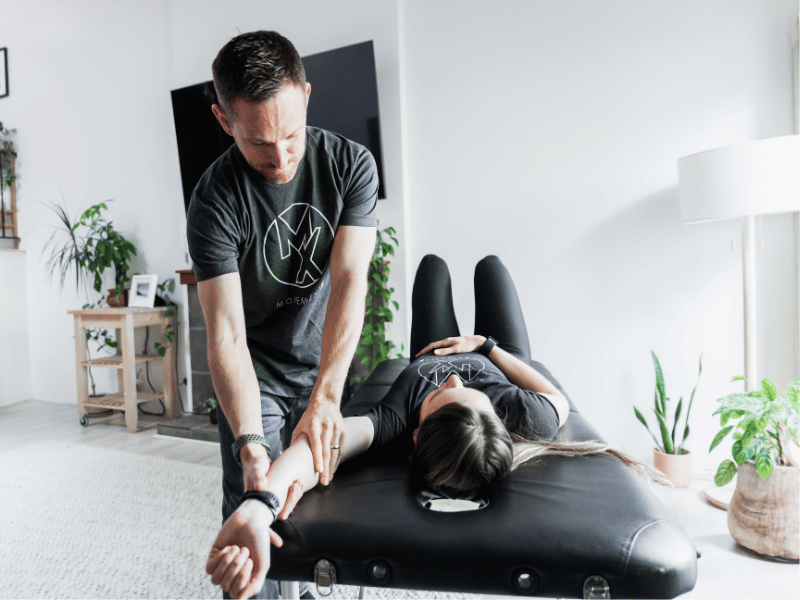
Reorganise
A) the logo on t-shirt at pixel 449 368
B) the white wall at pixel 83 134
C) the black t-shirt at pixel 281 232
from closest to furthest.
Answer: the black t-shirt at pixel 281 232 → the logo on t-shirt at pixel 449 368 → the white wall at pixel 83 134

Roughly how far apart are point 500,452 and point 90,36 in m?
4.51

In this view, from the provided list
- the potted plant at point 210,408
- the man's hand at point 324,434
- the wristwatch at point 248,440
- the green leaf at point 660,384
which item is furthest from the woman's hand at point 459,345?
the potted plant at point 210,408

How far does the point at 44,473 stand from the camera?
8.35ft

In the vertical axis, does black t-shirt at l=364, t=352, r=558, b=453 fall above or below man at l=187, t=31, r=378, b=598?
below

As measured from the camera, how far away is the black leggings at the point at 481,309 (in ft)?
6.25

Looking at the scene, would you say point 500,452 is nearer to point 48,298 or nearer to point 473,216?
point 473,216

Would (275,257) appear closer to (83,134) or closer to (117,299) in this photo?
(117,299)

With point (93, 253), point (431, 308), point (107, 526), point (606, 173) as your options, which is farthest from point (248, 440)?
point (93, 253)

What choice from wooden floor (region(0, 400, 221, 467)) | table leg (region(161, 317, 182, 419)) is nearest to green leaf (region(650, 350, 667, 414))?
wooden floor (region(0, 400, 221, 467))

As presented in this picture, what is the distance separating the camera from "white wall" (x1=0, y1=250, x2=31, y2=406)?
4.11 meters

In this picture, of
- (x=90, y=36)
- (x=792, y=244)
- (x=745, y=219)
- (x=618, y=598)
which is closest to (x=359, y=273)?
(x=618, y=598)

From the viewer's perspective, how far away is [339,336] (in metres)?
1.10

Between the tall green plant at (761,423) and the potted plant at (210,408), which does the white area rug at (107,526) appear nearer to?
the potted plant at (210,408)

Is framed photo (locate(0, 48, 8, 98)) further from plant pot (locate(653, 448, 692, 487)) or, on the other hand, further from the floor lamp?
plant pot (locate(653, 448, 692, 487))
